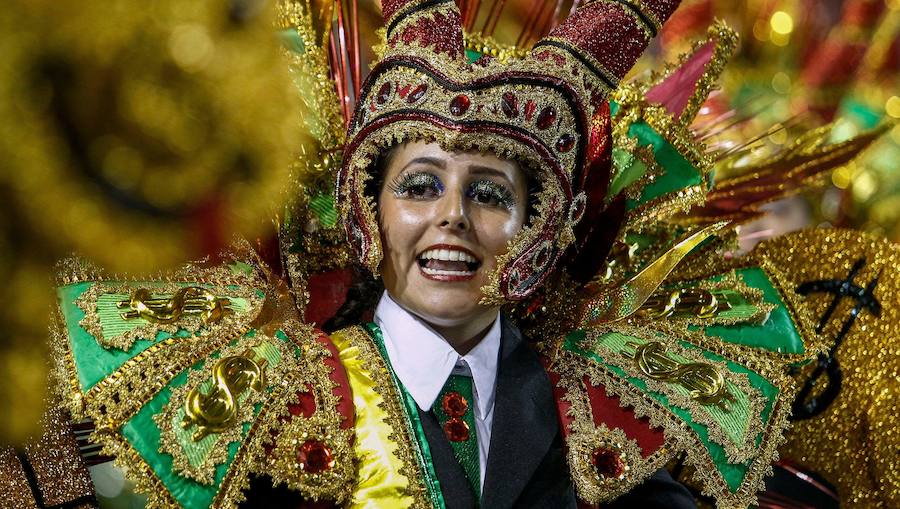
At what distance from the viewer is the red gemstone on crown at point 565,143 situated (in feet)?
6.10

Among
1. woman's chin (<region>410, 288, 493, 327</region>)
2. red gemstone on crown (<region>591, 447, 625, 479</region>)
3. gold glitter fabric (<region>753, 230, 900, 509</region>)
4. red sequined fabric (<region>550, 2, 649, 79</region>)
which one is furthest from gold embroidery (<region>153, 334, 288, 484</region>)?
gold glitter fabric (<region>753, 230, 900, 509</region>)

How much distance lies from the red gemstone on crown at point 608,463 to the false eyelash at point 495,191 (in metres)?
0.50

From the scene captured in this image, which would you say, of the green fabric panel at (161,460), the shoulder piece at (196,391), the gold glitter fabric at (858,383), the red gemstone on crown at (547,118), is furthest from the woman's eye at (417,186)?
the gold glitter fabric at (858,383)

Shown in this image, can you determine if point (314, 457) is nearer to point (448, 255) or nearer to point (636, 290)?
point (448, 255)

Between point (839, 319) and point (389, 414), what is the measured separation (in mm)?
1335

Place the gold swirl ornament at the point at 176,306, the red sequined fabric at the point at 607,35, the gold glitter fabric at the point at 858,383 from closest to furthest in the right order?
the gold swirl ornament at the point at 176,306 < the red sequined fabric at the point at 607,35 < the gold glitter fabric at the point at 858,383

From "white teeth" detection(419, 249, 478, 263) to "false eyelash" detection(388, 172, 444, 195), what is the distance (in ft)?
0.37

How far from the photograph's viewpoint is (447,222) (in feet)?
5.88

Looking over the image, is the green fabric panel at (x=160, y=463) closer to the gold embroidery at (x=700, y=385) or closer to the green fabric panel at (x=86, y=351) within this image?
the green fabric panel at (x=86, y=351)

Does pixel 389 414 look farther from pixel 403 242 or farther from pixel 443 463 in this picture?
pixel 403 242

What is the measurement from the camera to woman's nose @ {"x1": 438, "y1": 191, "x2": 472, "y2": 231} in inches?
70.4

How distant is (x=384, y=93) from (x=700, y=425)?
0.90 meters

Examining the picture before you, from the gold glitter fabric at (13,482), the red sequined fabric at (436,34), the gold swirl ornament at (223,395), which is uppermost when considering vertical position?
the red sequined fabric at (436,34)

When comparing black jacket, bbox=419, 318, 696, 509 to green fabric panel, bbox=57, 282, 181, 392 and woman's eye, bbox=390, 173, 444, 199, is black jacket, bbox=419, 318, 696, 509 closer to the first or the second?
woman's eye, bbox=390, 173, 444, 199
